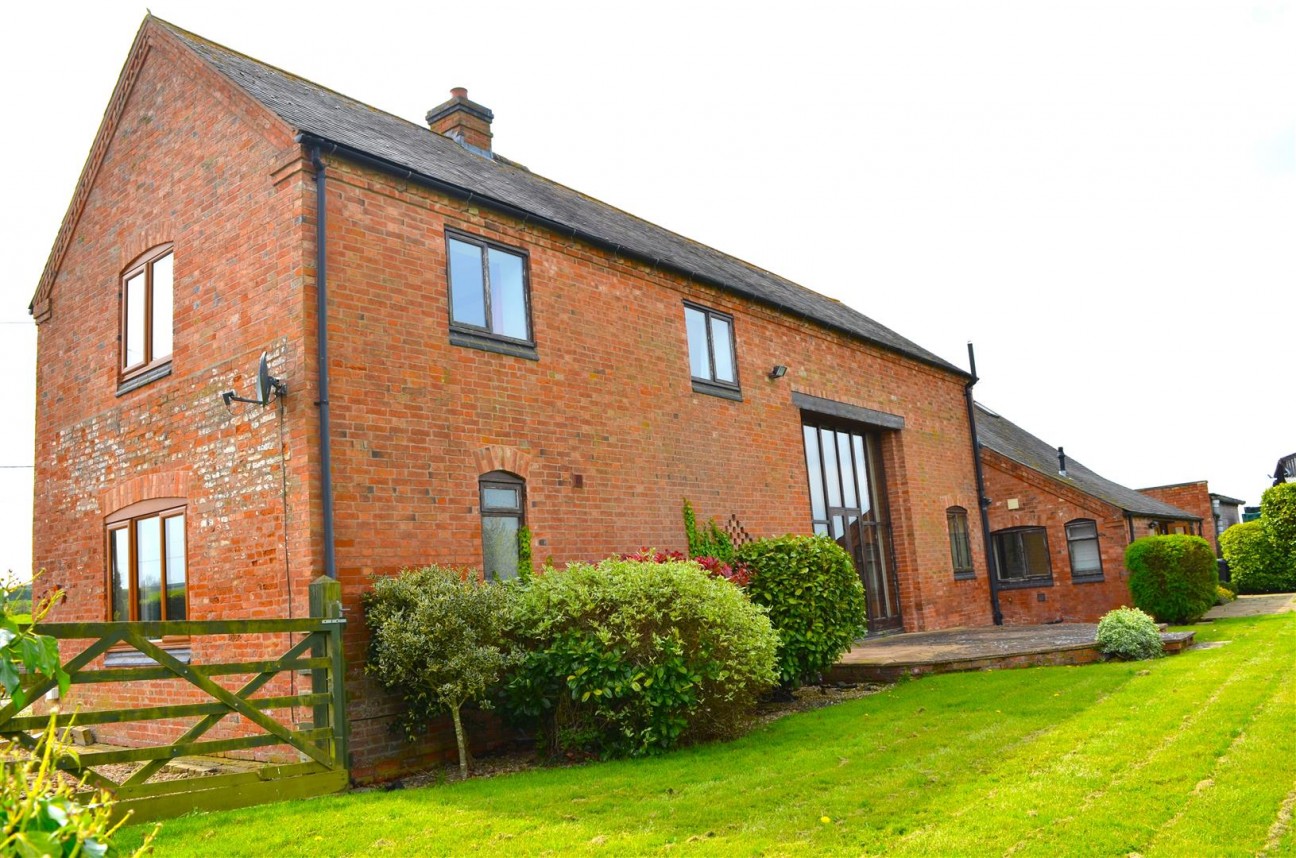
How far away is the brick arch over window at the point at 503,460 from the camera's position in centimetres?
1059

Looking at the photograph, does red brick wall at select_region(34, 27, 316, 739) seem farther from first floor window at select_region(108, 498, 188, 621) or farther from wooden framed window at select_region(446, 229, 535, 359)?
wooden framed window at select_region(446, 229, 535, 359)

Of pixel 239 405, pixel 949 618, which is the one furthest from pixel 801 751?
pixel 949 618

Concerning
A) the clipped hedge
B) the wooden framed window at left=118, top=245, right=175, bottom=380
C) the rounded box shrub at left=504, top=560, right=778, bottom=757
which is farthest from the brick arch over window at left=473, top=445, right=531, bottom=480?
the clipped hedge

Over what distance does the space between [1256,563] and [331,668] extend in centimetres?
2986

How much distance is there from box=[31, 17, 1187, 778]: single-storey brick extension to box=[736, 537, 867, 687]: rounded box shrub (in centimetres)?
171

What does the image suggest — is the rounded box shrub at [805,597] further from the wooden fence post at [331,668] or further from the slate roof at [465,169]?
the wooden fence post at [331,668]

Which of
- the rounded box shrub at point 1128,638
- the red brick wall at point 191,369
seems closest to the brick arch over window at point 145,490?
the red brick wall at point 191,369

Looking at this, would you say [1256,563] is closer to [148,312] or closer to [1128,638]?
[1128,638]

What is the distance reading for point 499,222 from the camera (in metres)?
11.6

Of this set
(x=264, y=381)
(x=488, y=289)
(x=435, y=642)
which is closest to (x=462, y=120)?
(x=488, y=289)

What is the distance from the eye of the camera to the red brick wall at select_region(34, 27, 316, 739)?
30.9ft

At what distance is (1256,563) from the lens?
29031 millimetres

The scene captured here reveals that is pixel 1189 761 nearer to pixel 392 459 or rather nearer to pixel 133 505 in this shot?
pixel 392 459

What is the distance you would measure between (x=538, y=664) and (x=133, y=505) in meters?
5.80
